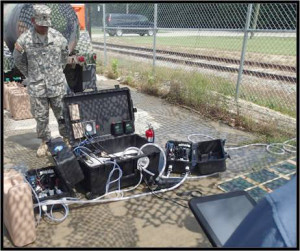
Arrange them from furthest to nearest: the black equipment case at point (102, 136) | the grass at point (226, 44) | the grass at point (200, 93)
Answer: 1. the grass at point (226, 44)
2. the grass at point (200, 93)
3. the black equipment case at point (102, 136)

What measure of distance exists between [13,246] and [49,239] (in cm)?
30

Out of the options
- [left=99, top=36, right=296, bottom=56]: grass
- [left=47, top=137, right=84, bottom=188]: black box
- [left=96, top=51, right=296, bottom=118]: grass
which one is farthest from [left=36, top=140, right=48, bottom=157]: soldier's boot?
[left=99, top=36, right=296, bottom=56]: grass

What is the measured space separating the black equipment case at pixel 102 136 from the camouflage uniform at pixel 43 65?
0.31 m

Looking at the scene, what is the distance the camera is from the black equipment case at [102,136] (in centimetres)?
327

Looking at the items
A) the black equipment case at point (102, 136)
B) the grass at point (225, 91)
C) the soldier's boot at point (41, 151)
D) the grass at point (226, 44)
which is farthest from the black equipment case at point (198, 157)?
the grass at point (226, 44)

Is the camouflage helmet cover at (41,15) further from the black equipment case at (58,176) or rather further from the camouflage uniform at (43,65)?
the black equipment case at (58,176)

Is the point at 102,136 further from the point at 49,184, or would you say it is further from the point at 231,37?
the point at 231,37

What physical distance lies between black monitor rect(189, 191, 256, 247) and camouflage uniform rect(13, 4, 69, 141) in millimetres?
2452

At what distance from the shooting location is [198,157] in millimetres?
3830

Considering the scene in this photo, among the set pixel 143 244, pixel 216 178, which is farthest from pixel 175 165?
pixel 143 244

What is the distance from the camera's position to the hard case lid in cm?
356

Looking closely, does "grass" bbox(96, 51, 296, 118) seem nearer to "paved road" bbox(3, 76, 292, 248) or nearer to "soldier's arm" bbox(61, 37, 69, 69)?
"paved road" bbox(3, 76, 292, 248)

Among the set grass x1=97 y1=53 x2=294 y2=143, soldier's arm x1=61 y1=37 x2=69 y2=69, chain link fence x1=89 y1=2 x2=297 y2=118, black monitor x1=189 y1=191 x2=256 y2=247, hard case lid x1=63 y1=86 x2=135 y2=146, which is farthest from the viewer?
chain link fence x1=89 y1=2 x2=297 y2=118

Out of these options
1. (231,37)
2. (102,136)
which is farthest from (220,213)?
(231,37)
